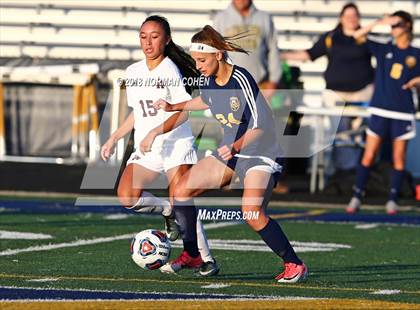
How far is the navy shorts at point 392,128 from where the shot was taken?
14109mm

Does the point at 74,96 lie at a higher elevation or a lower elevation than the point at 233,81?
lower

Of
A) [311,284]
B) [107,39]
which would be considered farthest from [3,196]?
[311,284]

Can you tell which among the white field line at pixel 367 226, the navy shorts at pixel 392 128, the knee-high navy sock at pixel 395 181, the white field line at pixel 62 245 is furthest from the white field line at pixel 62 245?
the knee-high navy sock at pixel 395 181

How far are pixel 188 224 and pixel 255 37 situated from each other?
6.54m

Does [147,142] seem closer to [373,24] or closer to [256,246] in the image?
[256,246]

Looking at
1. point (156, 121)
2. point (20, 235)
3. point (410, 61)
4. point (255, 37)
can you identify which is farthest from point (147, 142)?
point (255, 37)

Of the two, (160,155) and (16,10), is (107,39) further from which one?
(160,155)

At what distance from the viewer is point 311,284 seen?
8281mm

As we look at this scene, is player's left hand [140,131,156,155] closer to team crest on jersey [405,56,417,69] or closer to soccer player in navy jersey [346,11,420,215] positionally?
soccer player in navy jersey [346,11,420,215]

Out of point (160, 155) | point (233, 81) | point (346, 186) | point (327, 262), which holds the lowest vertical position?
point (346, 186)

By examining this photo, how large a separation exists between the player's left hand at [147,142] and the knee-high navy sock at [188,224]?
1.34 feet

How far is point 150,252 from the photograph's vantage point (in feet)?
28.0

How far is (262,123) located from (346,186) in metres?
8.28

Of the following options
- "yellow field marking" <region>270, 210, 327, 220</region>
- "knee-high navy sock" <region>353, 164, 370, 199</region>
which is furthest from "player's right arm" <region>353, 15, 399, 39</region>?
"yellow field marking" <region>270, 210, 327, 220</region>
